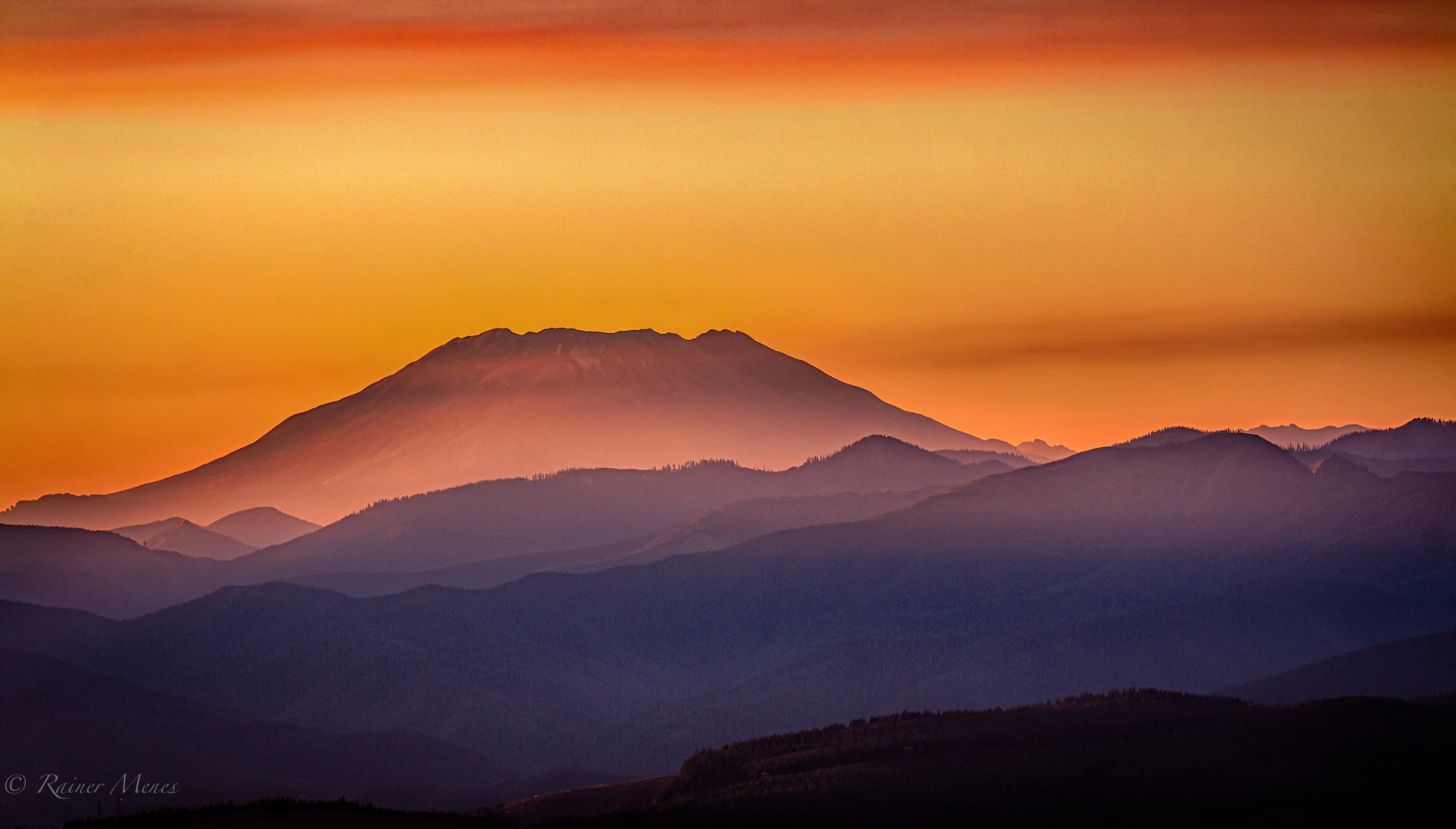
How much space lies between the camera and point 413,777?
18150cm

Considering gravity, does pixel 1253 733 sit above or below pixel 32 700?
below

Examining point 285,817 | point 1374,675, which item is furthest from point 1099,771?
point 1374,675

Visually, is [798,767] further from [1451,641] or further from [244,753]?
[1451,641]

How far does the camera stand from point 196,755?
575 ft

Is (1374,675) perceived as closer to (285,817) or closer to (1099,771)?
(1099,771)

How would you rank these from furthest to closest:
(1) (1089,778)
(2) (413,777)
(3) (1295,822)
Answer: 1. (2) (413,777)
2. (1) (1089,778)
3. (3) (1295,822)

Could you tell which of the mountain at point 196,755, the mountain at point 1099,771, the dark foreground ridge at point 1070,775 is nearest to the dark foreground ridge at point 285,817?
the dark foreground ridge at point 1070,775

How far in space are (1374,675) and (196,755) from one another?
10529 cm

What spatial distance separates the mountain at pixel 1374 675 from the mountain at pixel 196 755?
71.2 metres

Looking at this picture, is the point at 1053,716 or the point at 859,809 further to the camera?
the point at 1053,716

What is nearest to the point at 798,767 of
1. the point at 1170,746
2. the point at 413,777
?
the point at 1170,746

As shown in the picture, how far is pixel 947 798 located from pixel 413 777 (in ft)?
322

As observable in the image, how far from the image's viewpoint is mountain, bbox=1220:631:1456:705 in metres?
179

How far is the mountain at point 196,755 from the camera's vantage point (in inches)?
6260
